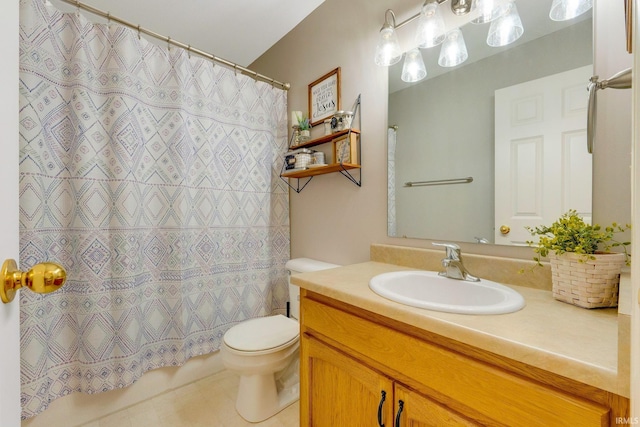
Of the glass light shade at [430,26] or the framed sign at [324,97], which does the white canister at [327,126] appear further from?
the glass light shade at [430,26]

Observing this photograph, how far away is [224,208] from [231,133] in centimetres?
51

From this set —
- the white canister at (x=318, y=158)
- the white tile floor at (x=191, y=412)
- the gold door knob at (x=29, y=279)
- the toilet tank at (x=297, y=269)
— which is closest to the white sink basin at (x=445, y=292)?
the toilet tank at (x=297, y=269)

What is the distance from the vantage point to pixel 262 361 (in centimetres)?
→ 132

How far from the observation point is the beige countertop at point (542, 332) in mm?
479

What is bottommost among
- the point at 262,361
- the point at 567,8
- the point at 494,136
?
the point at 262,361

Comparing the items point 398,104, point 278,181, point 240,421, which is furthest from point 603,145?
point 240,421

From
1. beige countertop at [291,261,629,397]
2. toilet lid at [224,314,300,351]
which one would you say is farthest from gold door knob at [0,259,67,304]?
toilet lid at [224,314,300,351]

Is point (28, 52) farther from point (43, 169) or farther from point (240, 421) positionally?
point (240, 421)

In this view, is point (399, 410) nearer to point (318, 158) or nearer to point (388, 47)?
point (318, 158)

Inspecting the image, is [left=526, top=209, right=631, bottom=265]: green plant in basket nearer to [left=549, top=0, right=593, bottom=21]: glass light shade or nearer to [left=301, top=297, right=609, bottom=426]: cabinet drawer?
[left=301, top=297, right=609, bottom=426]: cabinet drawer

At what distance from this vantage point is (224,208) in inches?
70.1

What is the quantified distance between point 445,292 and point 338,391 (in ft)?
1.77

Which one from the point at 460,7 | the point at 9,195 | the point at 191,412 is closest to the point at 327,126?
the point at 460,7

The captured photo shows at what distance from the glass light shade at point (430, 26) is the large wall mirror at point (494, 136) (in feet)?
0.26
